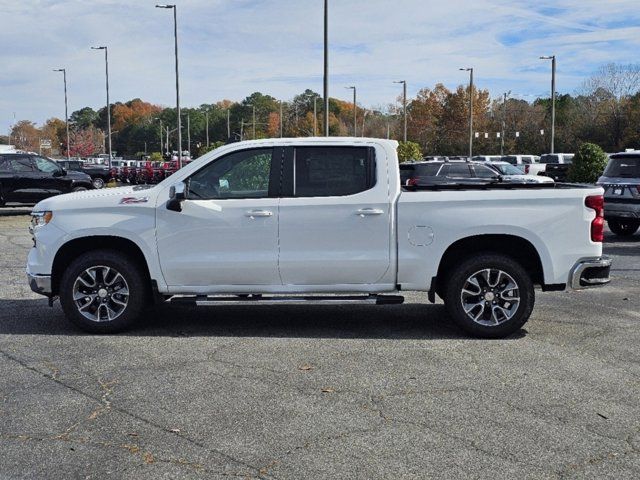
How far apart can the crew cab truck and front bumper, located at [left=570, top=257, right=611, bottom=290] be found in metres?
0.01

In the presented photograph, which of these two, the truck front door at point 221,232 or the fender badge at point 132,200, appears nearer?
the truck front door at point 221,232

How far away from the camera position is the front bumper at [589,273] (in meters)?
7.35

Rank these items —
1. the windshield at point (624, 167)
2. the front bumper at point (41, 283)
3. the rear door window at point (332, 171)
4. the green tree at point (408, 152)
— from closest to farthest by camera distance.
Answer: the rear door window at point (332, 171), the front bumper at point (41, 283), the windshield at point (624, 167), the green tree at point (408, 152)

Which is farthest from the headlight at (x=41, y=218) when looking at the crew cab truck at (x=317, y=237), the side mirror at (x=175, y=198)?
the side mirror at (x=175, y=198)

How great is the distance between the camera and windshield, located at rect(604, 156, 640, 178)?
15391mm

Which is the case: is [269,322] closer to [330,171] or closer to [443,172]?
[330,171]

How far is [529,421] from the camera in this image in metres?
5.10

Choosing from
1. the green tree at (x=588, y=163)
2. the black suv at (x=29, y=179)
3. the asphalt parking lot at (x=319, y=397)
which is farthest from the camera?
the green tree at (x=588, y=163)

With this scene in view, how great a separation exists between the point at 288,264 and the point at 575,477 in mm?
3731

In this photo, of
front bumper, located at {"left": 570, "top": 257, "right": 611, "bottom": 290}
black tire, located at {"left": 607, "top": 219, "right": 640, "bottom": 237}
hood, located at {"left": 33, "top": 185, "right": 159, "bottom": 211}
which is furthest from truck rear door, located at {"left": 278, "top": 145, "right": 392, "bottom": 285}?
black tire, located at {"left": 607, "top": 219, "right": 640, "bottom": 237}

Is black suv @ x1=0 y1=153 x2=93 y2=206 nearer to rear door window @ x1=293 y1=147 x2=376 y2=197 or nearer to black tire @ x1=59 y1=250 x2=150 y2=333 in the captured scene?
black tire @ x1=59 y1=250 x2=150 y2=333

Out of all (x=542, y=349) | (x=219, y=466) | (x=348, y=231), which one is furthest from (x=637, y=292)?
(x=219, y=466)

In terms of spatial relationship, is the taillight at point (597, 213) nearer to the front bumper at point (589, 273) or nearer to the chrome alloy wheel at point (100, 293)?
the front bumper at point (589, 273)

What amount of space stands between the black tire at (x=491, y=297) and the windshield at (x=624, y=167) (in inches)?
362
